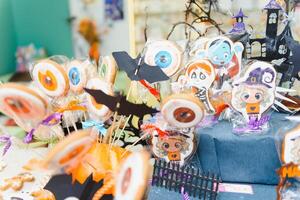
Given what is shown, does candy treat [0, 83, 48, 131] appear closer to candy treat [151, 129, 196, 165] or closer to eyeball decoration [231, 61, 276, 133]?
candy treat [151, 129, 196, 165]

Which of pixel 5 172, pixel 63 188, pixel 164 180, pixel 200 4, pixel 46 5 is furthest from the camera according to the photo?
pixel 46 5

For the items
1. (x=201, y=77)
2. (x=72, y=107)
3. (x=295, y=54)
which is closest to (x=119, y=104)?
(x=72, y=107)

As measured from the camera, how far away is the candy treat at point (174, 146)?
3.86ft

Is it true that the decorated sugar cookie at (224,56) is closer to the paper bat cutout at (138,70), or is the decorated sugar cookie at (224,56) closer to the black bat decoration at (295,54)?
the black bat decoration at (295,54)

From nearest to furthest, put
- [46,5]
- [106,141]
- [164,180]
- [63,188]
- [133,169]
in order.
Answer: [133,169]
[63,188]
[106,141]
[164,180]
[46,5]

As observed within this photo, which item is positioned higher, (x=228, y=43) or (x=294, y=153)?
(x=228, y=43)

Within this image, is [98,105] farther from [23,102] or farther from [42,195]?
[42,195]

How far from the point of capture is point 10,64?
378cm

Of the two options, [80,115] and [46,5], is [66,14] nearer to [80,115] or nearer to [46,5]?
[46,5]

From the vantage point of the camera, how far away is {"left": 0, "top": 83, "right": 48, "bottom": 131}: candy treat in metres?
0.78

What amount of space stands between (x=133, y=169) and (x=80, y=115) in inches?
22.3

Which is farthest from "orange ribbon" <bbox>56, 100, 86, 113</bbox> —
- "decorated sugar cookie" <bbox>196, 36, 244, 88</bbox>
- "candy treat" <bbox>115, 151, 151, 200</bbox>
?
"decorated sugar cookie" <bbox>196, 36, 244, 88</bbox>

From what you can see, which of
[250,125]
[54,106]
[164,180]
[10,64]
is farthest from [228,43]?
[10,64]

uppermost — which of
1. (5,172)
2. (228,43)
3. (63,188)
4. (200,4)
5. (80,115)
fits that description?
(200,4)
